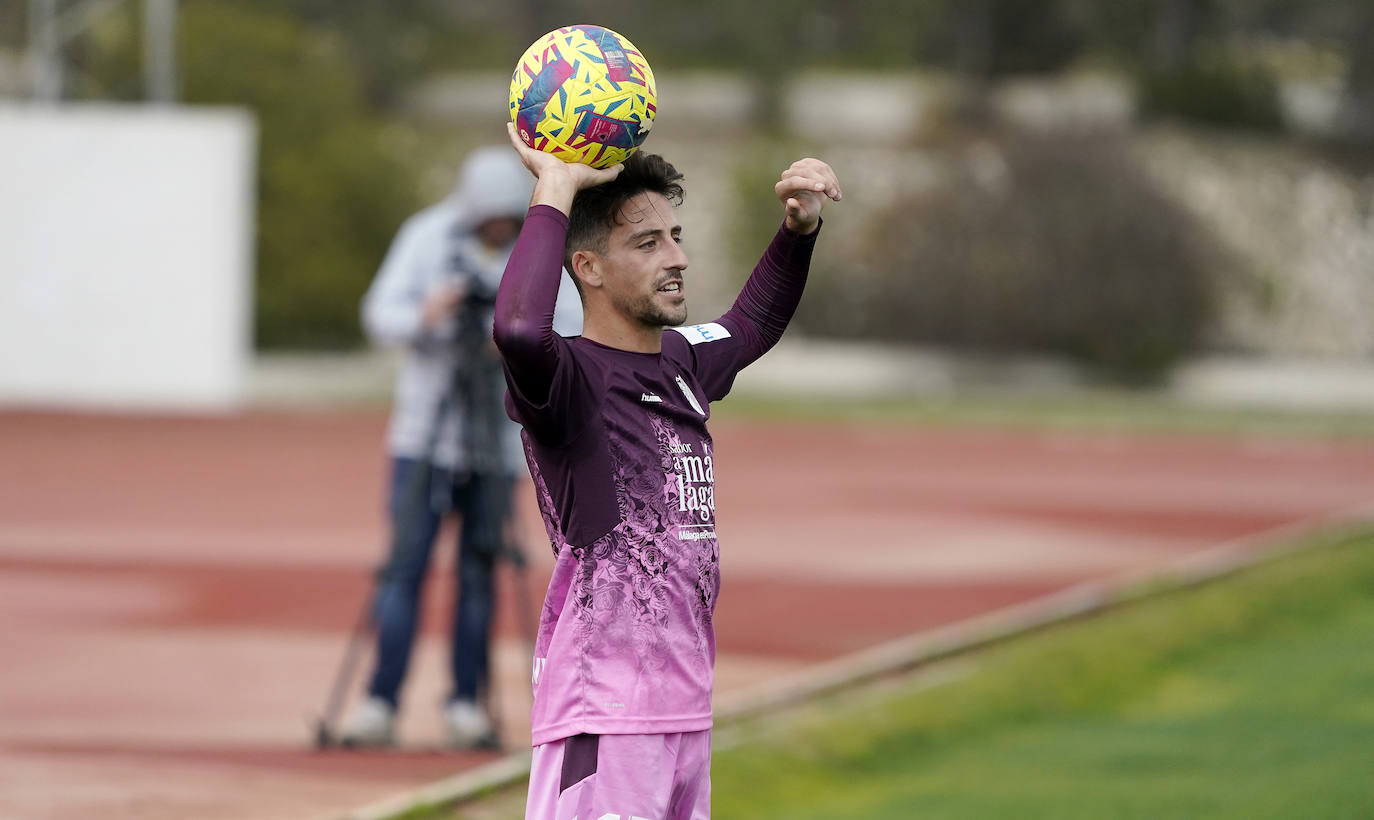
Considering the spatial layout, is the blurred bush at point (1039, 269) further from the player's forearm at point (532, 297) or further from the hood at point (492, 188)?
the player's forearm at point (532, 297)

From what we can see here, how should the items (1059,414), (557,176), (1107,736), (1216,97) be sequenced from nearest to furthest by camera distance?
(557,176)
(1107,736)
(1059,414)
(1216,97)

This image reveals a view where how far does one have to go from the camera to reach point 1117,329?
38.3m

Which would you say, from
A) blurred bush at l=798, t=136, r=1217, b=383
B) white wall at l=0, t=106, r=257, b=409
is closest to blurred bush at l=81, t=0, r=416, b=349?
white wall at l=0, t=106, r=257, b=409

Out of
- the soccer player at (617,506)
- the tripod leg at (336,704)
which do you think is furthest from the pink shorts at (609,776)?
the tripod leg at (336,704)

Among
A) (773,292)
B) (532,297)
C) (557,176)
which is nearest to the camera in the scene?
(532,297)

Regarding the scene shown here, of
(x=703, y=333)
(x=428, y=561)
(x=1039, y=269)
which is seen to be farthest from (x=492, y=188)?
(x=1039, y=269)

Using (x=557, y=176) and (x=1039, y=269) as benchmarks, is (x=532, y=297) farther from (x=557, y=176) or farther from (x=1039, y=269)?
(x=1039, y=269)

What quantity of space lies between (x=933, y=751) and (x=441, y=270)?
278 centimetres

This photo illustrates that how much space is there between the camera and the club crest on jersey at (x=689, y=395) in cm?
363

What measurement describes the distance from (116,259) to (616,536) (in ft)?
82.1

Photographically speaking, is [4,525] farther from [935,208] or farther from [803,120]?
A: [803,120]

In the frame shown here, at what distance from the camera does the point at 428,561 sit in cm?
713

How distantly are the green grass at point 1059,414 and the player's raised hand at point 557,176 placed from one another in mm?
22748

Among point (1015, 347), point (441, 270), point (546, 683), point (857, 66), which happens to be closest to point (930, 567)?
point (441, 270)
